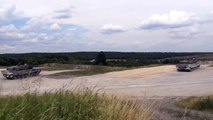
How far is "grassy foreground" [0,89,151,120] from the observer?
8797 millimetres

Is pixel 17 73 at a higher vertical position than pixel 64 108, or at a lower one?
lower

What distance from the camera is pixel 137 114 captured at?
12.3 meters

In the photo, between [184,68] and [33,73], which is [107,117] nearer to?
[33,73]

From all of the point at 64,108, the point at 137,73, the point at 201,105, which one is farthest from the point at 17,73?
the point at 64,108

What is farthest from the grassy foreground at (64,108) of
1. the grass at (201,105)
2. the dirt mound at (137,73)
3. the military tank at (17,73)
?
the dirt mound at (137,73)

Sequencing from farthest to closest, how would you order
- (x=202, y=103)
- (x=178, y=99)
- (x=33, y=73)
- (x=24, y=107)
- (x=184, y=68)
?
(x=184, y=68) → (x=33, y=73) → (x=178, y=99) → (x=202, y=103) → (x=24, y=107)

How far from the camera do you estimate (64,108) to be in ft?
33.2

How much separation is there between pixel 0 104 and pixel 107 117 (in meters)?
2.45

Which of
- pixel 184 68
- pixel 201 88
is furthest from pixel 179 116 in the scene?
pixel 184 68

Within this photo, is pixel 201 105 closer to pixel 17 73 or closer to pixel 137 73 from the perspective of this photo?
pixel 17 73

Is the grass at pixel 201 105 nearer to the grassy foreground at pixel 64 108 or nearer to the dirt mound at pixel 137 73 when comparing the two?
the grassy foreground at pixel 64 108

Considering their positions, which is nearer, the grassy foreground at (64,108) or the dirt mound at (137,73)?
the grassy foreground at (64,108)

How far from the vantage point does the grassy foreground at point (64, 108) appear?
346 inches

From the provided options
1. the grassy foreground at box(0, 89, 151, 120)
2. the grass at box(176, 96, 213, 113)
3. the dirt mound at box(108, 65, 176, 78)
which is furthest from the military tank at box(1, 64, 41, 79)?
the grassy foreground at box(0, 89, 151, 120)
